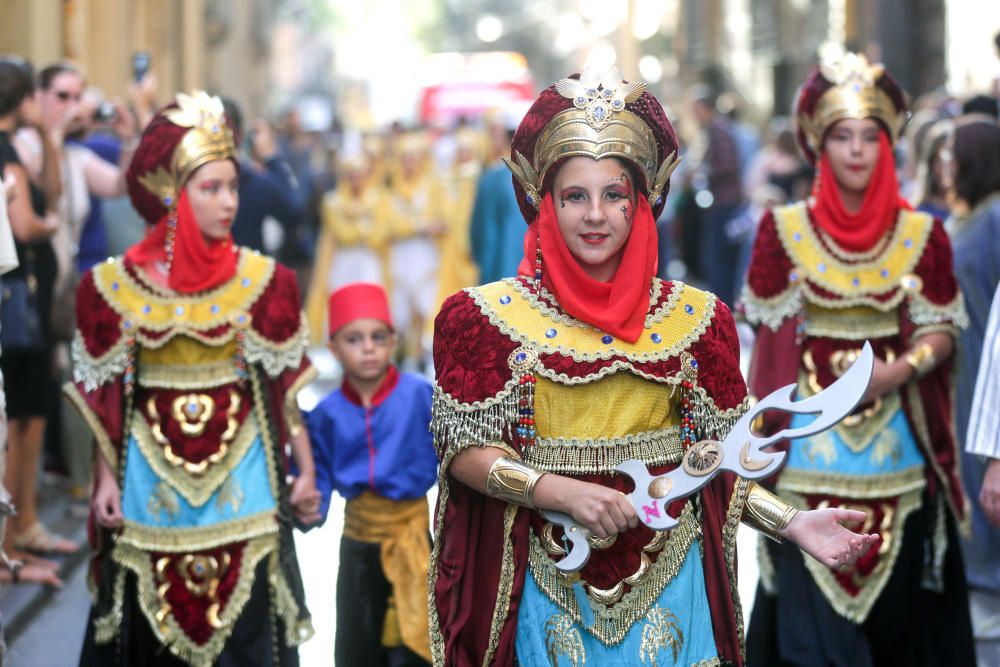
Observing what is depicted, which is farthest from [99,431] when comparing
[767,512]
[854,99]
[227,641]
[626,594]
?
[854,99]

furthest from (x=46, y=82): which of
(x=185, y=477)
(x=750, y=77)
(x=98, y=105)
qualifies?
(x=750, y=77)

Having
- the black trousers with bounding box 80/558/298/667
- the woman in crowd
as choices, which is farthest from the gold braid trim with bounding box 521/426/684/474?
the woman in crowd

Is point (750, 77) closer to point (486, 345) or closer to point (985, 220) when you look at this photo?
point (985, 220)

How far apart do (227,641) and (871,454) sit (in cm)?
222

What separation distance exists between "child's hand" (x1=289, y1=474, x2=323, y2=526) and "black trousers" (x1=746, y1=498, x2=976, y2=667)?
63.3 inches

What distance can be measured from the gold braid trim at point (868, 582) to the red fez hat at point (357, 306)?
157cm

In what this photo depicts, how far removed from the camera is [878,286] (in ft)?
19.5

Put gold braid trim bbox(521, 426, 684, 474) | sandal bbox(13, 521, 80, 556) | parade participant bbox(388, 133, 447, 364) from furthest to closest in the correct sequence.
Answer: parade participant bbox(388, 133, 447, 364), sandal bbox(13, 521, 80, 556), gold braid trim bbox(521, 426, 684, 474)

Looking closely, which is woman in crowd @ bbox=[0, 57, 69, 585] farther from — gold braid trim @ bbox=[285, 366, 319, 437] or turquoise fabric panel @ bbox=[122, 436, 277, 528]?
gold braid trim @ bbox=[285, 366, 319, 437]

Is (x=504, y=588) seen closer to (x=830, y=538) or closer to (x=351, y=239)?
(x=830, y=538)

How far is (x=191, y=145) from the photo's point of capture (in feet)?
18.6

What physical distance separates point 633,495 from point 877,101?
9.01 ft

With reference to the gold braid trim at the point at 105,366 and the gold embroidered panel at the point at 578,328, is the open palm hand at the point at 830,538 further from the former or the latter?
the gold braid trim at the point at 105,366

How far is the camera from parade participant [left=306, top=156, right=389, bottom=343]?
A: 50.1 ft
